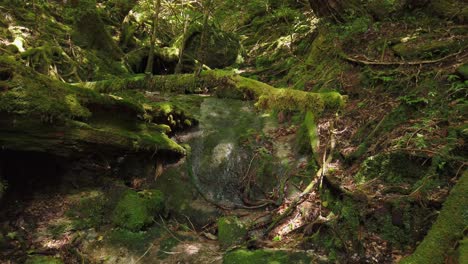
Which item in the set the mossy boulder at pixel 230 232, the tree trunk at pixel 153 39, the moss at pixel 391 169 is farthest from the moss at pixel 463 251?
the tree trunk at pixel 153 39

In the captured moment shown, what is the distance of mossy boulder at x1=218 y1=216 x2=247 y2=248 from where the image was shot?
18.1 ft

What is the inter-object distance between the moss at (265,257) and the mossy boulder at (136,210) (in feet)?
5.85

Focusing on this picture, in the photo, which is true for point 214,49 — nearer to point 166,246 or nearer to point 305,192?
point 305,192

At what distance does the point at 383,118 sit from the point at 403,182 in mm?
1657

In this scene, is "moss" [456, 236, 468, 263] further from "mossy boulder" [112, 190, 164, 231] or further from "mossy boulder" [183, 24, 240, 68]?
"mossy boulder" [183, 24, 240, 68]

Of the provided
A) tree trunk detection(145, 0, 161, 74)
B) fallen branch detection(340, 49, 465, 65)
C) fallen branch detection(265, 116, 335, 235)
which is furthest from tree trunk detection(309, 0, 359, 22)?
fallen branch detection(265, 116, 335, 235)

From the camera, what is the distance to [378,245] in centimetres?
452

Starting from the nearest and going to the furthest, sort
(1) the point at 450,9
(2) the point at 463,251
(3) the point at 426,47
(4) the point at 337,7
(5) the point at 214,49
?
(2) the point at 463,251 < (3) the point at 426,47 < (1) the point at 450,9 < (4) the point at 337,7 < (5) the point at 214,49

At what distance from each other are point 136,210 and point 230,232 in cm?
166

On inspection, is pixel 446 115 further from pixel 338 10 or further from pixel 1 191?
pixel 1 191

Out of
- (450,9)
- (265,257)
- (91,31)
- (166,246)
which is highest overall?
(450,9)

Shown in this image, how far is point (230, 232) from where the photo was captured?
566 cm

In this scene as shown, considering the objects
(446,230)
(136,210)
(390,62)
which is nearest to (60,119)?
(136,210)

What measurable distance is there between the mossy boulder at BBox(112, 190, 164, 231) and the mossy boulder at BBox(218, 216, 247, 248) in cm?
124
